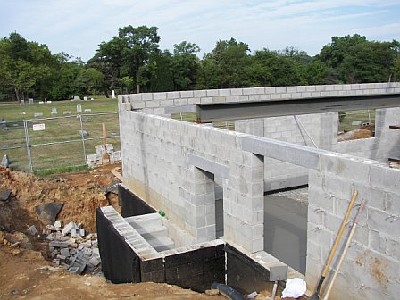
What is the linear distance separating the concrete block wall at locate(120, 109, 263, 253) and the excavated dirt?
144cm

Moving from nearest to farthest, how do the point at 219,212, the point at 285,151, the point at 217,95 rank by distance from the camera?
the point at 285,151
the point at 219,212
the point at 217,95

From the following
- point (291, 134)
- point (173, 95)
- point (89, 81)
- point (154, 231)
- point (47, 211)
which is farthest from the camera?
point (89, 81)

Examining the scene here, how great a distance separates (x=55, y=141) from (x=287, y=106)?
1485cm

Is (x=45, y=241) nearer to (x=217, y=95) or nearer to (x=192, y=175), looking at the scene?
(x=192, y=175)

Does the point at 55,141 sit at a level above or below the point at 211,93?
below

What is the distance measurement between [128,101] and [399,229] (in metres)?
8.49

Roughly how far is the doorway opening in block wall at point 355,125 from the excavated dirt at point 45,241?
10.7 m

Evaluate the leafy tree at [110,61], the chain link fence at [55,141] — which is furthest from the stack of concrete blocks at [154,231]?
the leafy tree at [110,61]

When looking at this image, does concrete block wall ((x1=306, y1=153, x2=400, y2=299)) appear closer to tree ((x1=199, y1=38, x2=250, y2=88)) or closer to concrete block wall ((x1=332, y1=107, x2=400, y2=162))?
concrete block wall ((x1=332, y1=107, x2=400, y2=162))

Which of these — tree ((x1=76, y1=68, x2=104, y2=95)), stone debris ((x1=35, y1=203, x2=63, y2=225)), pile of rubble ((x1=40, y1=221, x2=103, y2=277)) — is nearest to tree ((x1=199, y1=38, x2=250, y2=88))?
tree ((x1=76, y1=68, x2=104, y2=95))

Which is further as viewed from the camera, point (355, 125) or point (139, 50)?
point (139, 50)

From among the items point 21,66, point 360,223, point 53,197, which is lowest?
point 53,197

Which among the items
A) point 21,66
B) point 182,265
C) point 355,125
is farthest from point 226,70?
point 182,265

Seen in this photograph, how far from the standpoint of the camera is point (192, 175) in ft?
25.6
